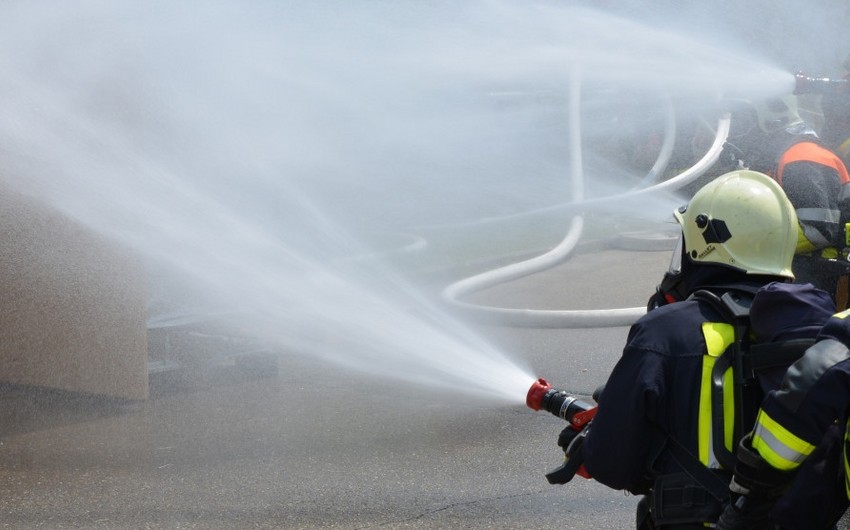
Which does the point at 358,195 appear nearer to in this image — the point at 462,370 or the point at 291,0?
the point at 291,0

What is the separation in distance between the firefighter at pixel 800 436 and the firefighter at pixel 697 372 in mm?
141

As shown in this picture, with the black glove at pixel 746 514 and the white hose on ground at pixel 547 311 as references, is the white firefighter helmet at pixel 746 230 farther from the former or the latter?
the white hose on ground at pixel 547 311

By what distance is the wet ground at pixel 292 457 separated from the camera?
411 centimetres

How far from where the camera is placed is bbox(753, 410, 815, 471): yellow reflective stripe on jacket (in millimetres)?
1903

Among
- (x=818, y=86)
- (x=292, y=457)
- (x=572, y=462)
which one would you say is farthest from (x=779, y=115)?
(x=572, y=462)

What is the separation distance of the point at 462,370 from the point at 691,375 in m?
2.63

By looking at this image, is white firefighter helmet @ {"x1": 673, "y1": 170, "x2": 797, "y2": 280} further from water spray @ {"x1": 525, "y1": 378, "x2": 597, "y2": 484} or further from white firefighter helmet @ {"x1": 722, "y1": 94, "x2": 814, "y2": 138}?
white firefighter helmet @ {"x1": 722, "y1": 94, "x2": 814, "y2": 138}

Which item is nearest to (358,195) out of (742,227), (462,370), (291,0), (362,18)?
(362,18)

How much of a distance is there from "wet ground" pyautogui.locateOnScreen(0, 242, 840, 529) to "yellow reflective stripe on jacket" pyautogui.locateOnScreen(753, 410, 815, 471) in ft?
7.04

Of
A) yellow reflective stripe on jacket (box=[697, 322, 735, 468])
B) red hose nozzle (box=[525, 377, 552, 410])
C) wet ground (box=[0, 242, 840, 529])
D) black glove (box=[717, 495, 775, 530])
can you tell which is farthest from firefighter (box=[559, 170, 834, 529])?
wet ground (box=[0, 242, 840, 529])

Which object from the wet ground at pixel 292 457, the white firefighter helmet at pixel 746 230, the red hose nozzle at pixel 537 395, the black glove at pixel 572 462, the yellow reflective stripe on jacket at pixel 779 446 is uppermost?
the white firefighter helmet at pixel 746 230

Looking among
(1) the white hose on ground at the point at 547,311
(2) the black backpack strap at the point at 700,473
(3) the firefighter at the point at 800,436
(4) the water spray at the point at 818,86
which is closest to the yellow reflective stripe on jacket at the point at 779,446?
(3) the firefighter at the point at 800,436

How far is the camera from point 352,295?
22.1 feet

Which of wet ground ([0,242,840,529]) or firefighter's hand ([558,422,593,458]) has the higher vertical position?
firefighter's hand ([558,422,593,458])
